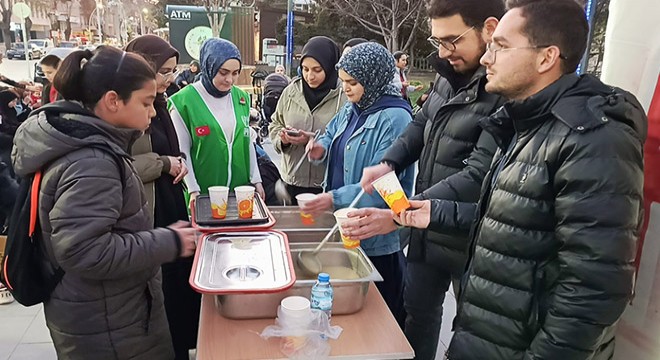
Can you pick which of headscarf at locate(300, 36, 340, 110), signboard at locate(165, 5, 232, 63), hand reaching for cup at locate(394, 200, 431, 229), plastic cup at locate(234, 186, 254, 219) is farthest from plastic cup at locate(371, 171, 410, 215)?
signboard at locate(165, 5, 232, 63)

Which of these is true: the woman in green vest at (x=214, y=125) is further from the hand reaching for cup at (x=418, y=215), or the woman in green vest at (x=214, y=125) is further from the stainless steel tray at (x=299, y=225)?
the hand reaching for cup at (x=418, y=215)

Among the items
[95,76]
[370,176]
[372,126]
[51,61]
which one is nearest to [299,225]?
[370,176]

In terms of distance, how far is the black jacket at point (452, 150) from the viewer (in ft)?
5.20

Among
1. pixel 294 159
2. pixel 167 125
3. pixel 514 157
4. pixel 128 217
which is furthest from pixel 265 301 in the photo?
pixel 294 159

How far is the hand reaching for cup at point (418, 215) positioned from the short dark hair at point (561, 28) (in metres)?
0.56

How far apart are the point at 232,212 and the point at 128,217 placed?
617mm

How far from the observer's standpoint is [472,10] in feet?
5.42

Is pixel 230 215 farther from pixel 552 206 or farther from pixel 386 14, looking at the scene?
pixel 386 14

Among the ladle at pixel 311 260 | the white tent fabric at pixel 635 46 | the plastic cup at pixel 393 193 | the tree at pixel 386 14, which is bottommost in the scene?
the ladle at pixel 311 260

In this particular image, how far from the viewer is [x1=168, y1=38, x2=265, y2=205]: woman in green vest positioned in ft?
7.91

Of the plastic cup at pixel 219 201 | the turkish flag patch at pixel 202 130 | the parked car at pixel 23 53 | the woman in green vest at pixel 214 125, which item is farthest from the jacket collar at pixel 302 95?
the parked car at pixel 23 53

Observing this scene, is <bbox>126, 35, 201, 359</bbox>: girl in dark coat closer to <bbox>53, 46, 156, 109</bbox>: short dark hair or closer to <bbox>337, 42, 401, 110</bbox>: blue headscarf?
<bbox>53, 46, 156, 109</bbox>: short dark hair

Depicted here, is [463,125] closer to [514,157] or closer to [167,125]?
[514,157]

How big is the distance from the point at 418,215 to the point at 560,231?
504 millimetres
